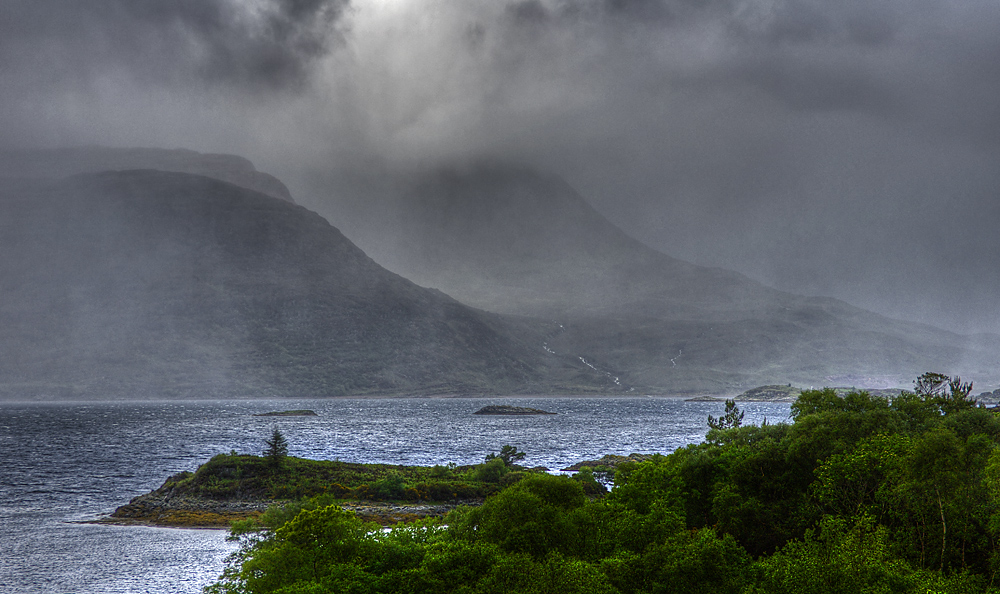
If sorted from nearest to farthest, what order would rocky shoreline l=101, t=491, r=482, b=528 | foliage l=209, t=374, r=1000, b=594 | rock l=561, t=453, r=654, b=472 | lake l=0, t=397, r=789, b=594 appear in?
1. foliage l=209, t=374, r=1000, b=594
2. lake l=0, t=397, r=789, b=594
3. rocky shoreline l=101, t=491, r=482, b=528
4. rock l=561, t=453, r=654, b=472

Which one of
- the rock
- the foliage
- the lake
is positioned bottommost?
the lake

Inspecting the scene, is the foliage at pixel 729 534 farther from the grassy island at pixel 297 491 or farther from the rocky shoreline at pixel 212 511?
the grassy island at pixel 297 491

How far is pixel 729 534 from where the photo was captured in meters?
37.8

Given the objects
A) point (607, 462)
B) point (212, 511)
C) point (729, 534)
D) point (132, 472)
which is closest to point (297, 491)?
point (212, 511)

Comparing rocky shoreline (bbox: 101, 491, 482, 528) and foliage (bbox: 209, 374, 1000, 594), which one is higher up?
foliage (bbox: 209, 374, 1000, 594)

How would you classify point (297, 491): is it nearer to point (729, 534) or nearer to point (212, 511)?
point (212, 511)

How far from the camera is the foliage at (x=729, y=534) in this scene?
95.5ft

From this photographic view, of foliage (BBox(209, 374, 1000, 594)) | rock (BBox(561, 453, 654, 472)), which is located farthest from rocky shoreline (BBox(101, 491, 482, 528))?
rock (BBox(561, 453, 654, 472))

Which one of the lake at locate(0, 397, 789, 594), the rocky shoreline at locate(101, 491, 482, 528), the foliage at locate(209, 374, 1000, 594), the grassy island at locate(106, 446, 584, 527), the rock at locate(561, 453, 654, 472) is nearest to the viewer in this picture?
the foliage at locate(209, 374, 1000, 594)

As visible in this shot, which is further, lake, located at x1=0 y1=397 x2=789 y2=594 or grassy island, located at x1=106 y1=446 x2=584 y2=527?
grassy island, located at x1=106 y1=446 x2=584 y2=527

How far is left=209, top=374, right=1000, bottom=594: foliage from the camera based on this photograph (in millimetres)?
29094

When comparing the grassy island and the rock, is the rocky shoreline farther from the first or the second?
the rock

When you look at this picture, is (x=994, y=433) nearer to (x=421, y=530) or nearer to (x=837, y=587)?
(x=837, y=587)

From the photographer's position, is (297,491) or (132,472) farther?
(132,472)
